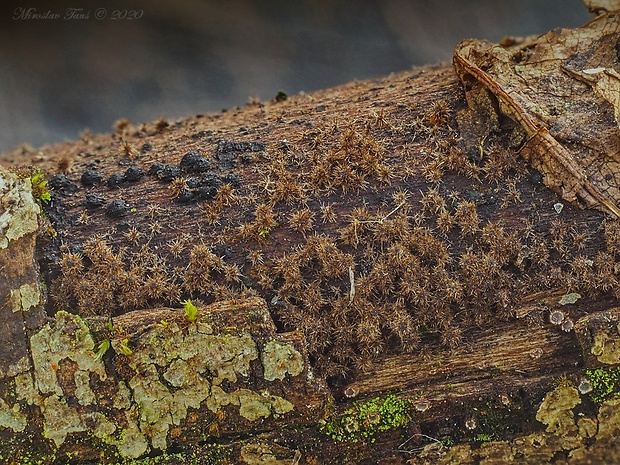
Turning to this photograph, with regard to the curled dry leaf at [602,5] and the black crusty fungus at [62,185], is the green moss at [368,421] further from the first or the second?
the curled dry leaf at [602,5]

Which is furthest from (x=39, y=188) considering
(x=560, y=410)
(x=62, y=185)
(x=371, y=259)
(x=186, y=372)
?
(x=560, y=410)

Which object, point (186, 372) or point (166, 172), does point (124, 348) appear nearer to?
point (186, 372)

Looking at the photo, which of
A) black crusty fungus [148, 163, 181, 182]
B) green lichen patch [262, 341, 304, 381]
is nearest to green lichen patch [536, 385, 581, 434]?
green lichen patch [262, 341, 304, 381]

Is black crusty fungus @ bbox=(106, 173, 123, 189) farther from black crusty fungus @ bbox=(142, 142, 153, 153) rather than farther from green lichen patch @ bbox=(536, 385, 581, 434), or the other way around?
green lichen patch @ bbox=(536, 385, 581, 434)

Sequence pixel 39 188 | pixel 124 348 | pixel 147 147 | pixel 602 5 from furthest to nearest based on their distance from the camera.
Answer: pixel 147 147 < pixel 602 5 < pixel 39 188 < pixel 124 348

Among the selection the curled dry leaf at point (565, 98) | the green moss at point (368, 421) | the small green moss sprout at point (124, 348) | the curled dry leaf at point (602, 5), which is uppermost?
the curled dry leaf at point (602, 5)

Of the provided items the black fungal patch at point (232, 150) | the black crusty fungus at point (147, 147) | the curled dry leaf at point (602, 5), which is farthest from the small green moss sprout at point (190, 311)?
the curled dry leaf at point (602, 5)
